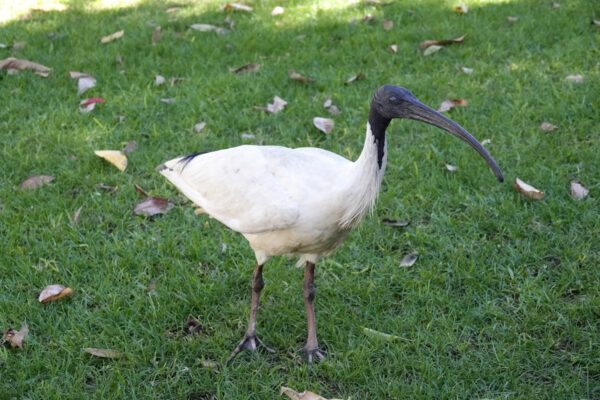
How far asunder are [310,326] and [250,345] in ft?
1.10

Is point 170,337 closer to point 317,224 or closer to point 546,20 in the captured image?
point 317,224

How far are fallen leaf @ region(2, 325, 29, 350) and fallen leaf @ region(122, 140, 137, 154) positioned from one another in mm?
1957

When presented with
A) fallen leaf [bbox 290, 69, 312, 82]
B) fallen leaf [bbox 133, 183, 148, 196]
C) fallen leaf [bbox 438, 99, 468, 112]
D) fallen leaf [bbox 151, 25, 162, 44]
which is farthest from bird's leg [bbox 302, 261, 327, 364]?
fallen leaf [bbox 151, 25, 162, 44]

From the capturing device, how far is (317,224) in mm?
2990

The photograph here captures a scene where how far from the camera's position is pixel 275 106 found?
5574mm

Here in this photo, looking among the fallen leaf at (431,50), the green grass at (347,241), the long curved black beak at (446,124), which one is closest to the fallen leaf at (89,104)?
the green grass at (347,241)

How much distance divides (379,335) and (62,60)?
4.51 meters

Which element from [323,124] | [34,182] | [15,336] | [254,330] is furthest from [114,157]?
[254,330]

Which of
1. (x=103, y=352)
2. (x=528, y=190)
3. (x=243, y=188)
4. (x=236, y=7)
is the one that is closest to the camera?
(x=243, y=188)

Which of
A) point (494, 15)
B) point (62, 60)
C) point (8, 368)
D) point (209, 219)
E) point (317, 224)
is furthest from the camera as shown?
point (494, 15)

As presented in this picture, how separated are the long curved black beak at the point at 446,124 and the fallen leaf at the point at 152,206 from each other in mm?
2226

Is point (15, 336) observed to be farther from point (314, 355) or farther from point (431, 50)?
point (431, 50)

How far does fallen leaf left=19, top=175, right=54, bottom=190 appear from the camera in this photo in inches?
183

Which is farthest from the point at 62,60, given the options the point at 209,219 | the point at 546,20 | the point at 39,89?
the point at 546,20
